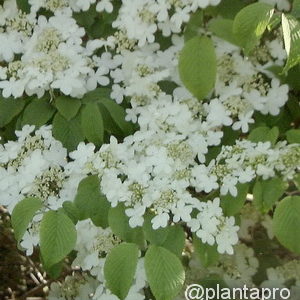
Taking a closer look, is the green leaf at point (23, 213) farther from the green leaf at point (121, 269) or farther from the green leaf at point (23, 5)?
the green leaf at point (23, 5)

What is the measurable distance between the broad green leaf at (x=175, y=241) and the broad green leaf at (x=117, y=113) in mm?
304

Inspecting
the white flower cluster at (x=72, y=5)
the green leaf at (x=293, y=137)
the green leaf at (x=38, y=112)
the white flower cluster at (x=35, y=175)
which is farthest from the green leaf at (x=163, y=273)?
the white flower cluster at (x=72, y=5)

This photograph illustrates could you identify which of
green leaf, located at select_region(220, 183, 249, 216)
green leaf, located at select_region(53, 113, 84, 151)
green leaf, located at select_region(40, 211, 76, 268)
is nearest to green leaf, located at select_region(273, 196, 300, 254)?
green leaf, located at select_region(220, 183, 249, 216)

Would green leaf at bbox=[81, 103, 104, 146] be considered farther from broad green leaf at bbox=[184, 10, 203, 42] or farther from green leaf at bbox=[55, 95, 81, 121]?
broad green leaf at bbox=[184, 10, 203, 42]

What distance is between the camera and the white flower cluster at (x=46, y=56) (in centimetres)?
147

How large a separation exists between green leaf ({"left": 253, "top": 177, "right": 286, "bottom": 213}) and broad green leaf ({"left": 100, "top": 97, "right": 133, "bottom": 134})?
345mm

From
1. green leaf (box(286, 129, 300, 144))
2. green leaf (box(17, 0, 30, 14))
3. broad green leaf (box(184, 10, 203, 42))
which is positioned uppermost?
green leaf (box(17, 0, 30, 14))

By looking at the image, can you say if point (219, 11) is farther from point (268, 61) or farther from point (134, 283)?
point (134, 283)

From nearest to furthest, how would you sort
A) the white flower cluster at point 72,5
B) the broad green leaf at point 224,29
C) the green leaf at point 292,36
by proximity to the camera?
the green leaf at point 292,36, the broad green leaf at point 224,29, the white flower cluster at point 72,5

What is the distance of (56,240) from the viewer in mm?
1259

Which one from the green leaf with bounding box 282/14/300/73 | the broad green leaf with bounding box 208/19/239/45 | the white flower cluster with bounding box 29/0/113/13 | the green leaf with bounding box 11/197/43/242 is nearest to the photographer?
the green leaf with bounding box 282/14/300/73

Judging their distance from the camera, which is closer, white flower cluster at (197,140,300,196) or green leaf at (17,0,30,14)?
white flower cluster at (197,140,300,196)

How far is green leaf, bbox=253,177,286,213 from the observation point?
1295 mm

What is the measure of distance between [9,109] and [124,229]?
457 mm
